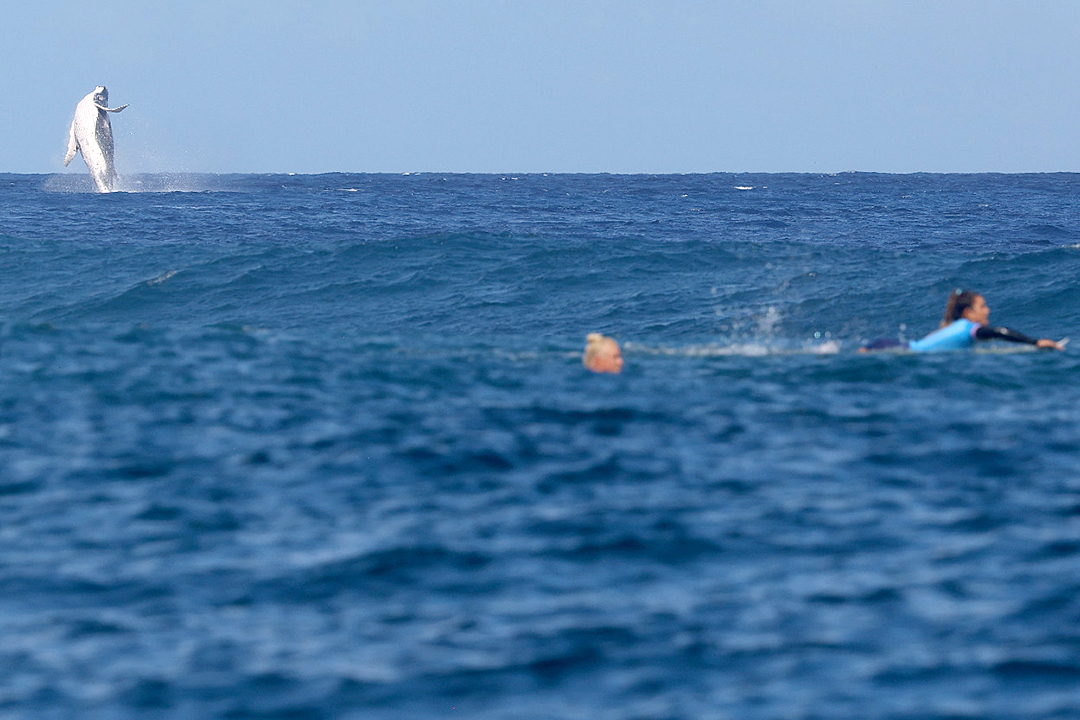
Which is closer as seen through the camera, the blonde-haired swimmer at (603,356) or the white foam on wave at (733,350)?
the blonde-haired swimmer at (603,356)

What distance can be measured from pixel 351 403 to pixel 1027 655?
7249 mm

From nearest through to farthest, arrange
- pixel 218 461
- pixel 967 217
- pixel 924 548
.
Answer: pixel 924 548
pixel 218 461
pixel 967 217

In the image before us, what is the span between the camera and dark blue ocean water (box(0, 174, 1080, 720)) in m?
6.34

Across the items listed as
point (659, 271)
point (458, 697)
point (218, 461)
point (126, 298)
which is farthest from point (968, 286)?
point (458, 697)

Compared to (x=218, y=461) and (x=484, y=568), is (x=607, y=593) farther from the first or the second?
(x=218, y=461)

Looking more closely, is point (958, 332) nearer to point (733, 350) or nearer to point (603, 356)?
point (733, 350)

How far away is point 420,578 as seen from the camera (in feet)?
25.2
